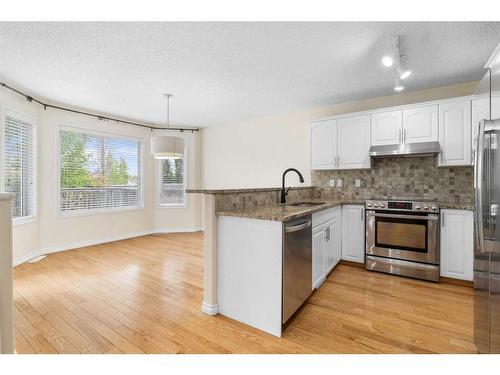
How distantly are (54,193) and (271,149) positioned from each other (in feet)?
12.9


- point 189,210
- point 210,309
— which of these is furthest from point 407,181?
point 189,210

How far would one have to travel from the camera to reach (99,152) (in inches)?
187

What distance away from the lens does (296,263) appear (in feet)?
6.78

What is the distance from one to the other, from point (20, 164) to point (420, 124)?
569 cm

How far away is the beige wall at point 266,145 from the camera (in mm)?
3949

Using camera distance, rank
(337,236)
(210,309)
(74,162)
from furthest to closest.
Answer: (74,162)
(337,236)
(210,309)

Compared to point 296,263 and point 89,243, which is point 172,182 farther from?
point 296,263

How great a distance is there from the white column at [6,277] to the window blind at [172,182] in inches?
173

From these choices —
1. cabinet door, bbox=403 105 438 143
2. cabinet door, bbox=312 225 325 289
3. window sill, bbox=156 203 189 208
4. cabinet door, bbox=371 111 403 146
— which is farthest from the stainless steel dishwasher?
window sill, bbox=156 203 189 208

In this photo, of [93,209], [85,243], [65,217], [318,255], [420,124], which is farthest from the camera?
[93,209]

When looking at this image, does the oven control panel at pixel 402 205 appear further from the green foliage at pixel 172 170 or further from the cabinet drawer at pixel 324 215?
the green foliage at pixel 172 170

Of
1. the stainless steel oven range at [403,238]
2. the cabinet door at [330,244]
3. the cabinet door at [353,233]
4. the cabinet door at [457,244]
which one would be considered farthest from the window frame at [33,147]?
the cabinet door at [457,244]

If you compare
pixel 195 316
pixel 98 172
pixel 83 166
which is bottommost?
pixel 195 316

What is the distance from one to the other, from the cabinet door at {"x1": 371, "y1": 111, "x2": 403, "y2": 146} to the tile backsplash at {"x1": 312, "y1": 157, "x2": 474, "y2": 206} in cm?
42
